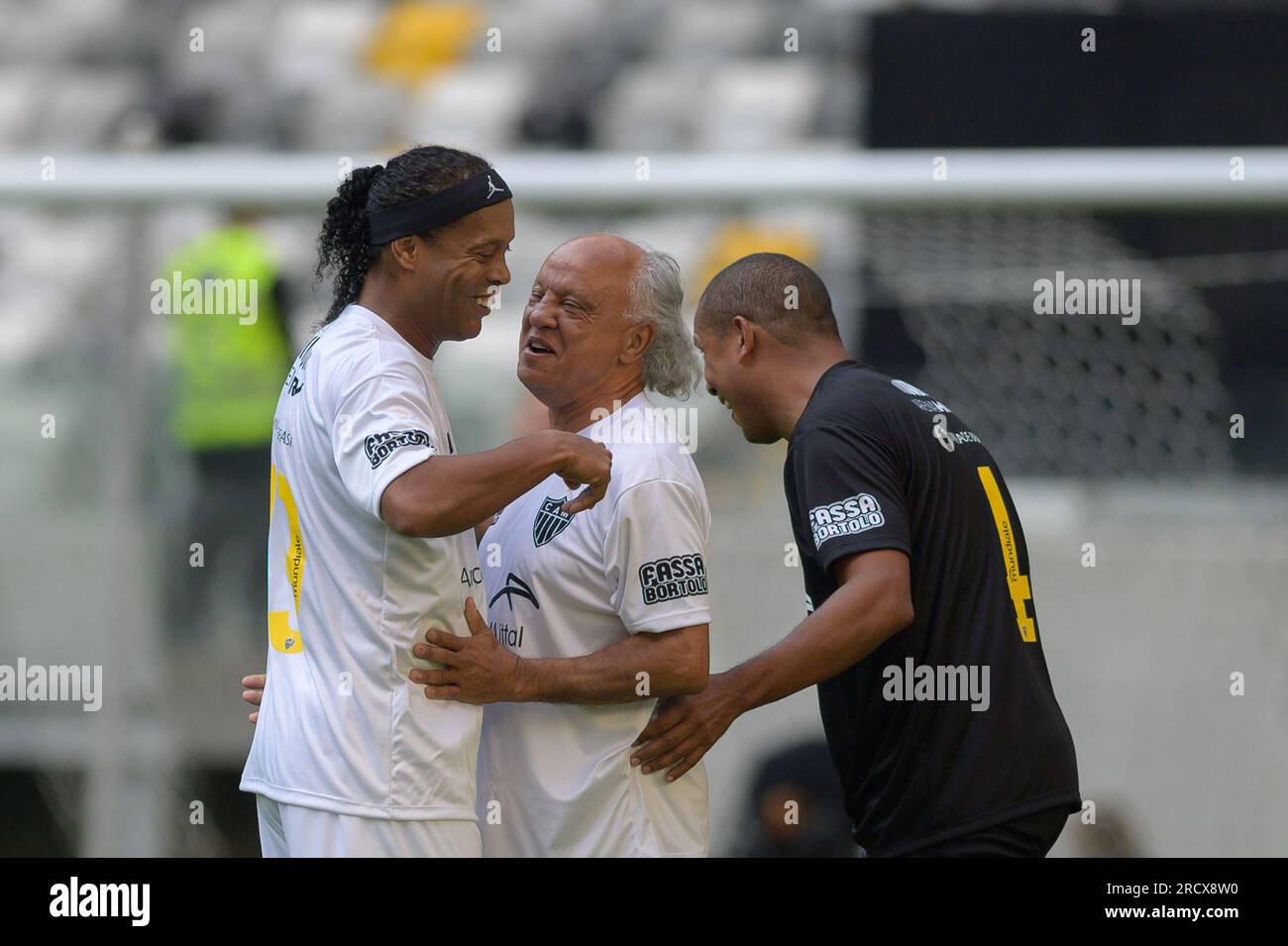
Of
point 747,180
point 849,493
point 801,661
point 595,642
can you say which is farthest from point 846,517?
point 747,180

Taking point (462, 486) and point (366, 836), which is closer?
point (462, 486)

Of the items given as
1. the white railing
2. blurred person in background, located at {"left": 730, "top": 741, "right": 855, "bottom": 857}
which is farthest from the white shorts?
the white railing

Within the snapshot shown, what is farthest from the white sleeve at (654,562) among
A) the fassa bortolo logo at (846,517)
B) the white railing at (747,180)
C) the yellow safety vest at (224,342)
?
the yellow safety vest at (224,342)

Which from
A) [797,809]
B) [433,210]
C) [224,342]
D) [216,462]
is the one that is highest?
[224,342]

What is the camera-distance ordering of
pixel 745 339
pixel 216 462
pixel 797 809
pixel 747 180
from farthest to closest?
pixel 216 462, pixel 747 180, pixel 797 809, pixel 745 339

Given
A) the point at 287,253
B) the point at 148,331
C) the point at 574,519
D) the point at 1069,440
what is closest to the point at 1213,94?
the point at 1069,440

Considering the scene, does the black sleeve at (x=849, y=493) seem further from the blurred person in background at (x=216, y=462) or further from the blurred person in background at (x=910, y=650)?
the blurred person in background at (x=216, y=462)

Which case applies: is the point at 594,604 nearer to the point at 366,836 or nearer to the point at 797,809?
the point at 366,836

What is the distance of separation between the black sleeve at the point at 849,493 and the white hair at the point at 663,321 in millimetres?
346

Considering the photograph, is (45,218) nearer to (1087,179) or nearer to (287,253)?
(287,253)

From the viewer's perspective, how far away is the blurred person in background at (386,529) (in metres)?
2.88

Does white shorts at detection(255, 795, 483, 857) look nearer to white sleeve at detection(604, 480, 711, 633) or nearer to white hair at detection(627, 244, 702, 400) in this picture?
white sleeve at detection(604, 480, 711, 633)

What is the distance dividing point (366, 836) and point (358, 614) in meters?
0.41

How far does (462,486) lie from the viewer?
2818 mm
